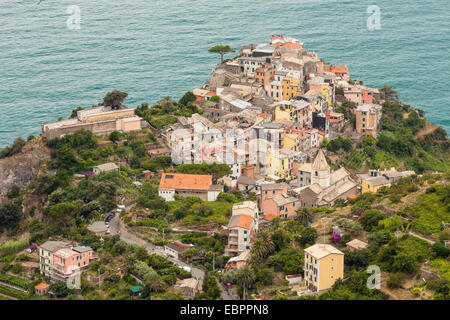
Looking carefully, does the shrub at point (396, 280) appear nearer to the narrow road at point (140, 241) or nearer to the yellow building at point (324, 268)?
the yellow building at point (324, 268)

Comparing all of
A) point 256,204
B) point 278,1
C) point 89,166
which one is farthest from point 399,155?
point 278,1

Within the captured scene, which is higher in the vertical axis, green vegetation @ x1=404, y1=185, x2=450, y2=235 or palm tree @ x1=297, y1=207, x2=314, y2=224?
green vegetation @ x1=404, y1=185, x2=450, y2=235

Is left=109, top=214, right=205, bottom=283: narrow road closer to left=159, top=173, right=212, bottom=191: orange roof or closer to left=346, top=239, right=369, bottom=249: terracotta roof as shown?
left=159, top=173, right=212, bottom=191: orange roof

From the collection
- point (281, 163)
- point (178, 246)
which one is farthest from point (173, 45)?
point (178, 246)

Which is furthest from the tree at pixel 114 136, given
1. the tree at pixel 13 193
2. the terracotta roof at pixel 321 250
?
the terracotta roof at pixel 321 250

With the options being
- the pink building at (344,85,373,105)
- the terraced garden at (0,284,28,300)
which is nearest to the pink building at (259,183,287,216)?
the terraced garden at (0,284,28,300)

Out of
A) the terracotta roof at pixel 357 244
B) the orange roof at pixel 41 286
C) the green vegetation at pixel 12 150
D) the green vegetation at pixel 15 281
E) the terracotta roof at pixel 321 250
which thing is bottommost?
the green vegetation at pixel 15 281
